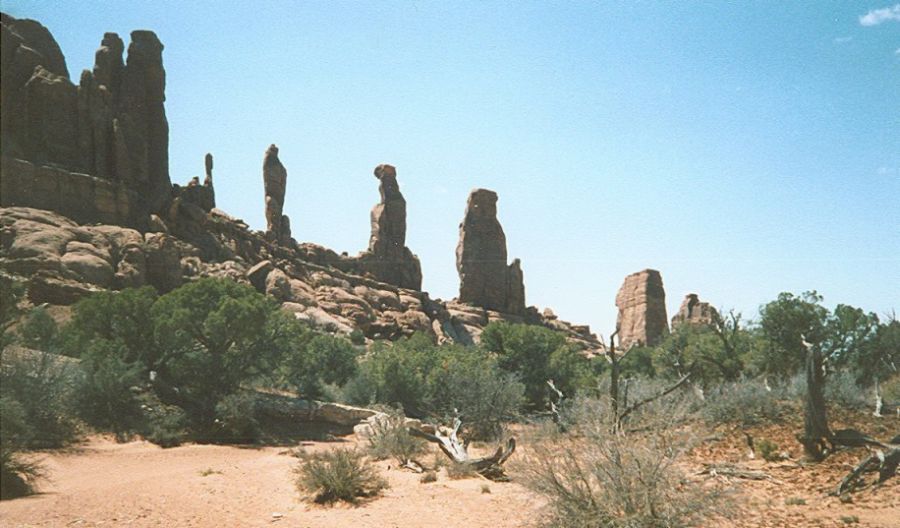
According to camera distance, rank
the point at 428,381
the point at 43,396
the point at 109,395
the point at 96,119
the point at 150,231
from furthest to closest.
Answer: the point at 96,119 < the point at 150,231 < the point at 428,381 < the point at 109,395 < the point at 43,396

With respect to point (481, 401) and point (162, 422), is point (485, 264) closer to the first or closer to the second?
point (481, 401)

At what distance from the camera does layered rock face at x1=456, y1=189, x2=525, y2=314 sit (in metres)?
77.1

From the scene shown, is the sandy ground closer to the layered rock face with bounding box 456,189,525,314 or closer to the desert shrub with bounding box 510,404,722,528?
the desert shrub with bounding box 510,404,722,528

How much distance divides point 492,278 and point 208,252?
1587 inches

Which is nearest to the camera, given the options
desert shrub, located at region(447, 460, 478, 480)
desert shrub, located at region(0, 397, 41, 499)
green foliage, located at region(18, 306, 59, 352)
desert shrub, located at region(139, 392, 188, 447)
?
desert shrub, located at region(0, 397, 41, 499)

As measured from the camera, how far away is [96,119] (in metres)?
51.3

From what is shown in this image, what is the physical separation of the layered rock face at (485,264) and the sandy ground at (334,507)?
204 ft

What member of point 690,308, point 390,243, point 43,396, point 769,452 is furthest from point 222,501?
point 690,308

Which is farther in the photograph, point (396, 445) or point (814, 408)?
point (396, 445)

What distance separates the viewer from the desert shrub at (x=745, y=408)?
703 inches

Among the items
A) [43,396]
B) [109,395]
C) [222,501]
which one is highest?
[43,396]

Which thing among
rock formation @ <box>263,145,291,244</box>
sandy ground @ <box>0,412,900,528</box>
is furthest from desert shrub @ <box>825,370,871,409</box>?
rock formation @ <box>263,145,291,244</box>

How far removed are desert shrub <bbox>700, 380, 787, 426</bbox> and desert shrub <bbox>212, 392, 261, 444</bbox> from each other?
56.7 feet

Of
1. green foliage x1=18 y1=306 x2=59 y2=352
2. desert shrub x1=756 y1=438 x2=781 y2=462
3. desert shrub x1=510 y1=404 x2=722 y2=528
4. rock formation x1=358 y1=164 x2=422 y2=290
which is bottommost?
desert shrub x1=756 y1=438 x2=781 y2=462
